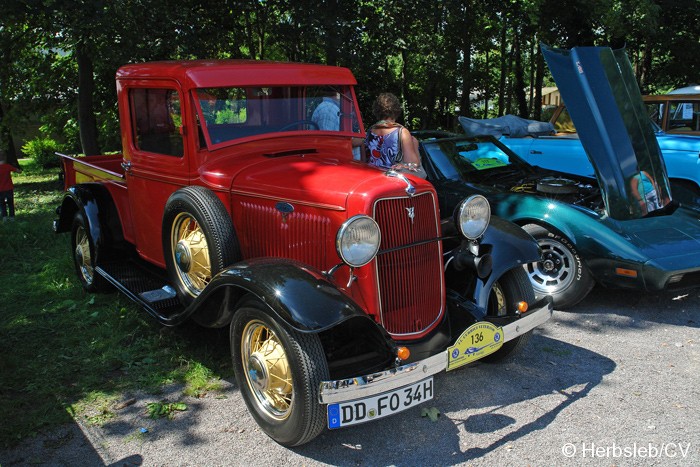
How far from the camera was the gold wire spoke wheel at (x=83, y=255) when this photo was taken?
559 centimetres

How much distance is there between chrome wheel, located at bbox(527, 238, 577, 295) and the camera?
5059 mm

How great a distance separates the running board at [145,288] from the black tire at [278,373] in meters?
0.69

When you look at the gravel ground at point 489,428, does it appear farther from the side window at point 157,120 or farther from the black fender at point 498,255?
the side window at point 157,120

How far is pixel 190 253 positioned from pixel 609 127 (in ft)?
12.6

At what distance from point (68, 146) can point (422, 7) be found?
1279 cm

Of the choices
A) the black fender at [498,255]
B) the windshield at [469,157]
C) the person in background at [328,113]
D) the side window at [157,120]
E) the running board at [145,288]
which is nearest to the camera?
the black fender at [498,255]

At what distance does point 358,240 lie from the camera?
122 inches

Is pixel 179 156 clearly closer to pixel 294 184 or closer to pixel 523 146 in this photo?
pixel 294 184

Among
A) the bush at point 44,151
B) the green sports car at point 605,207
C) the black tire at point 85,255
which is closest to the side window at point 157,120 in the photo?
the black tire at point 85,255

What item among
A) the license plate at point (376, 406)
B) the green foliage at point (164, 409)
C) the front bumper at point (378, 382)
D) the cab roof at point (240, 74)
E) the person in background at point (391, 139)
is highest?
the cab roof at point (240, 74)

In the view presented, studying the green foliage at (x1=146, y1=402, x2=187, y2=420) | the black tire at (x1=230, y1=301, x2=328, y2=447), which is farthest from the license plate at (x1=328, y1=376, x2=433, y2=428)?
the green foliage at (x1=146, y1=402, x2=187, y2=420)

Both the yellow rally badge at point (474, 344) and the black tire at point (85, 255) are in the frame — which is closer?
the yellow rally badge at point (474, 344)

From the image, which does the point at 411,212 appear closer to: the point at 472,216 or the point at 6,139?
the point at 472,216

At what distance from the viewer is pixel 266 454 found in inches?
124
